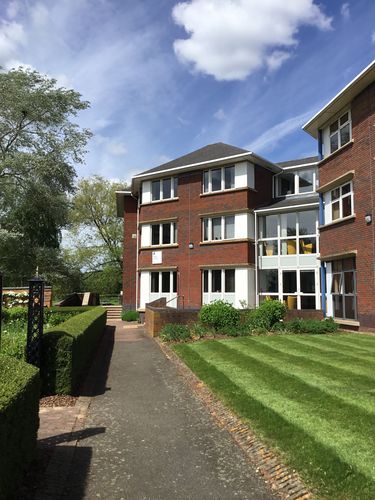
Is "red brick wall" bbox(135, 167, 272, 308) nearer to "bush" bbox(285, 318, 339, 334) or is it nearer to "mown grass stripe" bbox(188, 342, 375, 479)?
"bush" bbox(285, 318, 339, 334)

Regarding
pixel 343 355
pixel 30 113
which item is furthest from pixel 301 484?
pixel 30 113

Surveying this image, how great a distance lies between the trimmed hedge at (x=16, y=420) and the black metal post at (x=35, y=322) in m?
2.72

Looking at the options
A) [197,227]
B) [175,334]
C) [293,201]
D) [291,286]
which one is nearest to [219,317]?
[175,334]

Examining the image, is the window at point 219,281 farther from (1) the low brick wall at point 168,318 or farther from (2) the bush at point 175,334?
(2) the bush at point 175,334

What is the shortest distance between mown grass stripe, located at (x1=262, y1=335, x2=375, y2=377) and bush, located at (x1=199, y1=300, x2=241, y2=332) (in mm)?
2923

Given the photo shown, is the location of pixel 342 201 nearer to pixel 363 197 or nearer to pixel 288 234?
pixel 363 197

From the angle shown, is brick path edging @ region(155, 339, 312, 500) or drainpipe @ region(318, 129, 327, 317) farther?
drainpipe @ region(318, 129, 327, 317)

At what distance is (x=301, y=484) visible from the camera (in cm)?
441

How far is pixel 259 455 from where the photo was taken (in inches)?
207

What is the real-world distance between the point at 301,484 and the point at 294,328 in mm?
12647

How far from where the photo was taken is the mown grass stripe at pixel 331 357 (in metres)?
9.35

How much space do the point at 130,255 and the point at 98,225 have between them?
2306cm

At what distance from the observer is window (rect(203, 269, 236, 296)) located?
1009 inches

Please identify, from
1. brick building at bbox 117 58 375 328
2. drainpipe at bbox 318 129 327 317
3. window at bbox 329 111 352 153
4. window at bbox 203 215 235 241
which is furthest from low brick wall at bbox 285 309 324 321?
window at bbox 203 215 235 241
